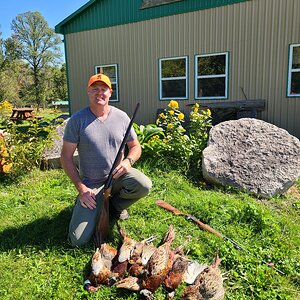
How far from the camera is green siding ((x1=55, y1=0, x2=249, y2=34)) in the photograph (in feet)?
31.6

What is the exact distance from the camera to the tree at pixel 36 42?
3778cm

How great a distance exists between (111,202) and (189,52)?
7554 millimetres

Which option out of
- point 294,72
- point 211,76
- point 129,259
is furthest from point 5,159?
point 294,72

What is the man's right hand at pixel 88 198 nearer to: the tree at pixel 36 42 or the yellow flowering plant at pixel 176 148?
the yellow flowering plant at pixel 176 148

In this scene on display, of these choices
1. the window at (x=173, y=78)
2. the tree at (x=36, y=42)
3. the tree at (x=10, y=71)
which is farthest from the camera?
the tree at (x=36, y=42)

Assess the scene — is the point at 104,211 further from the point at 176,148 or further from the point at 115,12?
the point at 115,12

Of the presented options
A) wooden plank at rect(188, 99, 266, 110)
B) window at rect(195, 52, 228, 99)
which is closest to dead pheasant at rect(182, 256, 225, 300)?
wooden plank at rect(188, 99, 266, 110)

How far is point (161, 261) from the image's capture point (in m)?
2.49

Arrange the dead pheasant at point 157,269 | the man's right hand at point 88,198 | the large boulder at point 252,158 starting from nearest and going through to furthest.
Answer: the dead pheasant at point 157,269
the man's right hand at point 88,198
the large boulder at point 252,158

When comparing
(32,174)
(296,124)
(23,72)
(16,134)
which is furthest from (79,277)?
(23,72)

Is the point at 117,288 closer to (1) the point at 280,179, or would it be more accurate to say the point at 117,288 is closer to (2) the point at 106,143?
(2) the point at 106,143

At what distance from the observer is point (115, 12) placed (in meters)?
11.1

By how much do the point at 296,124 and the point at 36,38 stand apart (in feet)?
123

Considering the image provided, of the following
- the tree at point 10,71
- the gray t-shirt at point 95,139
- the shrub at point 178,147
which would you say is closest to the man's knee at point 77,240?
the gray t-shirt at point 95,139
